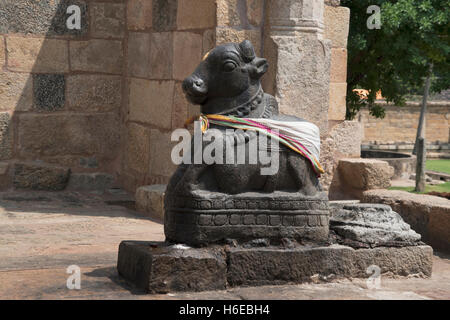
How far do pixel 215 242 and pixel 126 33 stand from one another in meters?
4.28

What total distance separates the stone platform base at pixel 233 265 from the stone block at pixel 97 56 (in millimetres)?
3918

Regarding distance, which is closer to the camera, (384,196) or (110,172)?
(384,196)

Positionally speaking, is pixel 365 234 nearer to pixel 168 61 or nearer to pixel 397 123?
pixel 168 61

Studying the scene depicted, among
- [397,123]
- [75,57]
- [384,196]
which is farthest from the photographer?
[397,123]

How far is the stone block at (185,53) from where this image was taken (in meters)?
6.41

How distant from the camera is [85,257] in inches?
182

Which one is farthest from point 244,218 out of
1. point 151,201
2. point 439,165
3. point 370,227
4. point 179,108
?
point 439,165

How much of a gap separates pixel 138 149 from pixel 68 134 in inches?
30.6

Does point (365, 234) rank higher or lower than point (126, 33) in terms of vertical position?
lower

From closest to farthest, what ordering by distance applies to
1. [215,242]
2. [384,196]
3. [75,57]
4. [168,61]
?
1. [215,242]
2. [384,196]
3. [168,61]
4. [75,57]

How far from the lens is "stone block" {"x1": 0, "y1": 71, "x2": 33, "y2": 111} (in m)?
7.27

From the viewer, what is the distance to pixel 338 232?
442cm

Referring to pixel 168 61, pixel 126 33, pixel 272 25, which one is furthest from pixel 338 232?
pixel 126 33

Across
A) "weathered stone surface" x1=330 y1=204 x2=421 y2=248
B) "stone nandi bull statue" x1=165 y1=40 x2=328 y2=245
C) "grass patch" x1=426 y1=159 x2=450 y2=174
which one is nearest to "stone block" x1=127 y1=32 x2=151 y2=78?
"stone nandi bull statue" x1=165 y1=40 x2=328 y2=245
